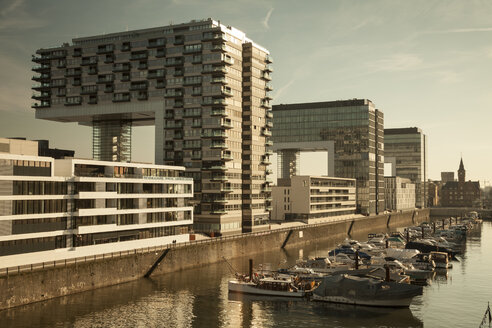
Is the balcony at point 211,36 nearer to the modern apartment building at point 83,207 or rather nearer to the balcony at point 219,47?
the balcony at point 219,47

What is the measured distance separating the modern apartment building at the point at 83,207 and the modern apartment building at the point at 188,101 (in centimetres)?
2433

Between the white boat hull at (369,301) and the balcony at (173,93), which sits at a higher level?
the balcony at (173,93)

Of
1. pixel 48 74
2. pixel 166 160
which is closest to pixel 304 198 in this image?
pixel 166 160

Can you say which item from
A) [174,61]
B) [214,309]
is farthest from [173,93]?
[214,309]

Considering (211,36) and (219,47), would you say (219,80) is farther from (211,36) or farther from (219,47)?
(211,36)

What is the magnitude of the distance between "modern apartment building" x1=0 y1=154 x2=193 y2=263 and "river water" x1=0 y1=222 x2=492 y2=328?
1024cm

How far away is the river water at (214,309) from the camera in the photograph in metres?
68.2

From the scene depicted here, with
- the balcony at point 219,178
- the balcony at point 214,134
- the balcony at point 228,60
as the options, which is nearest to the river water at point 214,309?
the balcony at point 219,178

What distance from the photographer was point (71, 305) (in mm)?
74188

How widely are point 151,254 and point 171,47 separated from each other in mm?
74274

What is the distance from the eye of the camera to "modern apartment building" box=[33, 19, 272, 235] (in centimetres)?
14362

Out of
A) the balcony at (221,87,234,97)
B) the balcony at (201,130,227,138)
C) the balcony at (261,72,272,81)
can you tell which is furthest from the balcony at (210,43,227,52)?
the balcony at (201,130,227,138)

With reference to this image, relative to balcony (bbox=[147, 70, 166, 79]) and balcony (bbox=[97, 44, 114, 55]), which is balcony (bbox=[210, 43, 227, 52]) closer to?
balcony (bbox=[147, 70, 166, 79])

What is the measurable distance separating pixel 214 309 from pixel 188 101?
3248 inches
